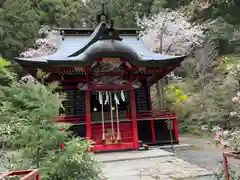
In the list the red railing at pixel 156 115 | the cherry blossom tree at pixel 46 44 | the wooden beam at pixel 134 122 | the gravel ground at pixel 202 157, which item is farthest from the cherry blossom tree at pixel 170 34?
the gravel ground at pixel 202 157

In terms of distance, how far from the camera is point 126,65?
8.95m

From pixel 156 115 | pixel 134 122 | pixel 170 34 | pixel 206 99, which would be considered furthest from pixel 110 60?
pixel 170 34

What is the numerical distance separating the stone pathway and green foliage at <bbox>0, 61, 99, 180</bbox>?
144 centimetres

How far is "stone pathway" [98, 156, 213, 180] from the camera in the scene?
17.6 ft

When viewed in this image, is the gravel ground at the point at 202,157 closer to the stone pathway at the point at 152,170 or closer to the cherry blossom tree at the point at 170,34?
the stone pathway at the point at 152,170

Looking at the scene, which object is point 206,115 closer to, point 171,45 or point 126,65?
point 126,65

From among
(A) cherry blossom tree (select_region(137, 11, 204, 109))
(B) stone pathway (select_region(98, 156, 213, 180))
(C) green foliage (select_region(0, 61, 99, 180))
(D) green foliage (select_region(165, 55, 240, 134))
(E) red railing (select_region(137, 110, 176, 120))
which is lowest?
(B) stone pathway (select_region(98, 156, 213, 180))

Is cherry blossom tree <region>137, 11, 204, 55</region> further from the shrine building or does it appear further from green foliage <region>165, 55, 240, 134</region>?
the shrine building

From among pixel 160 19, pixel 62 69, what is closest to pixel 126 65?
pixel 62 69

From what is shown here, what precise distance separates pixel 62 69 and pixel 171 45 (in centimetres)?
1100

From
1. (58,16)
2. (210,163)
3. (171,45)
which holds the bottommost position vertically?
(210,163)

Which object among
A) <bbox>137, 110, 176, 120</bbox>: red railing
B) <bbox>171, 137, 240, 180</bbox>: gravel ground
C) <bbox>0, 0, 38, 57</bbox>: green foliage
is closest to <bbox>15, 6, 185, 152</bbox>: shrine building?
<bbox>137, 110, 176, 120</bbox>: red railing

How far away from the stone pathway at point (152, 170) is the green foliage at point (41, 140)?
144 cm

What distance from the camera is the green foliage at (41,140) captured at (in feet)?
12.8
